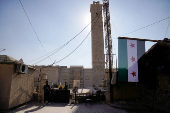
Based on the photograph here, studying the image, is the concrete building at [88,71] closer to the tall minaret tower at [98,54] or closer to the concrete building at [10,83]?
the tall minaret tower at [98,54]

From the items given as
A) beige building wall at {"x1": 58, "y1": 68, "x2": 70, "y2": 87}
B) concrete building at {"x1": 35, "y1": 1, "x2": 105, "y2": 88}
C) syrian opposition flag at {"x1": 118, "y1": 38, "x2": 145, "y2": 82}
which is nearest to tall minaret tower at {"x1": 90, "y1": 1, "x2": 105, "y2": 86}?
concrete building at {"x1": 35, "y1": 1, "x2": 105, "y2": 88}

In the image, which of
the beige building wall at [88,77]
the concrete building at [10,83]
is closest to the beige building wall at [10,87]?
the concrete building at [10,83]

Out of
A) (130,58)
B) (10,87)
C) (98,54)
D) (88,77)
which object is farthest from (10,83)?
(98,54)

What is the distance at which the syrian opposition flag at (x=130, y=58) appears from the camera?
9.06 meters

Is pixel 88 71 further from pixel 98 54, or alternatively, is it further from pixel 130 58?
pixel 130 58

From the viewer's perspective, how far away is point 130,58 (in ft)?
30.1

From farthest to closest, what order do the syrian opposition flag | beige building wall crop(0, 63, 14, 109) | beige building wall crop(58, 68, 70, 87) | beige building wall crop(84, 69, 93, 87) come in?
beige building wall crop(58, 68, 70, 87), beige building wall crop(84, 69, 93, 87), the syrian opposition flag, beige building wall crop(0, 63, 14, 109)

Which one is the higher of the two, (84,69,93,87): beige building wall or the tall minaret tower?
the tall minaret tower

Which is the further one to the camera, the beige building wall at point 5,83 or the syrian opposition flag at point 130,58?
the syrian opposition flag at point 130,58

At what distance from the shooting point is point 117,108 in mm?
9352

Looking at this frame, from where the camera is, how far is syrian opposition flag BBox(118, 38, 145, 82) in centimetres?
906

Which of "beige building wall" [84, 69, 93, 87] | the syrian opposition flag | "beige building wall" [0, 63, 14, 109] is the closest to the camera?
"beige building wall" [0, 63, 14, 109]

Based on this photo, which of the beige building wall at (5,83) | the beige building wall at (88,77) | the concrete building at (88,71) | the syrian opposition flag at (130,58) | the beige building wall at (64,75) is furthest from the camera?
the beige building wall at (64,75)

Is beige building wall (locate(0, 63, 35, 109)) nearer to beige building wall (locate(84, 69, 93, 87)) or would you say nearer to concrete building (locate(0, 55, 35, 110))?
concrete building (locate(0, 55, 35, 110))
